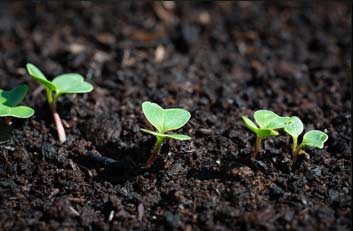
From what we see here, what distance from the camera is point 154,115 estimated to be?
5.49ft

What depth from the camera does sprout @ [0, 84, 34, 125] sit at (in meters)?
1.73

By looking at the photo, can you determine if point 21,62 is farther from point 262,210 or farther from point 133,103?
point 262,210

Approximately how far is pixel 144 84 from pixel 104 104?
10.2 inches

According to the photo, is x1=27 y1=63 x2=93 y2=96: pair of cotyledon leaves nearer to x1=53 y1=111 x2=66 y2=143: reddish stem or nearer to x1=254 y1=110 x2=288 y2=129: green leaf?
x1=53 y1=111 x2=66 y2=143: reddish stem

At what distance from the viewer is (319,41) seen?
8.80ft

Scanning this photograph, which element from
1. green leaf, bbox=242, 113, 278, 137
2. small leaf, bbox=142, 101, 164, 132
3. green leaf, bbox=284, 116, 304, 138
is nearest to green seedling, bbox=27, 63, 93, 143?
small leaf, bbox=142, 101, 164, 132

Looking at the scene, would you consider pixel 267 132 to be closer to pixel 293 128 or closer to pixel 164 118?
pixel 293 128

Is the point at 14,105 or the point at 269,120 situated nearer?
the point at 269,120

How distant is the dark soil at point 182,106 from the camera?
1596 millimetres

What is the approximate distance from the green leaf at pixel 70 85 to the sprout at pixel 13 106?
130 millimetres

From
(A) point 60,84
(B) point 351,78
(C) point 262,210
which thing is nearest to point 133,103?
(A) point 60,84

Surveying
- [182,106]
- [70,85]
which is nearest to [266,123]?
[182,106]

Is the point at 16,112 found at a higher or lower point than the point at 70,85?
lower

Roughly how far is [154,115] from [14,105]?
54 centimetres
